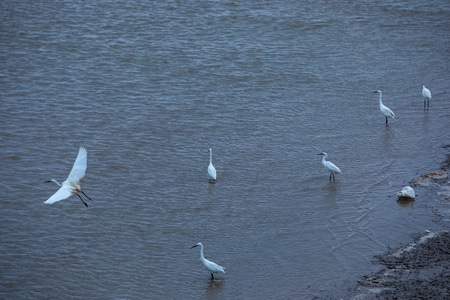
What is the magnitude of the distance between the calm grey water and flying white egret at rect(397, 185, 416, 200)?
0.18 metres

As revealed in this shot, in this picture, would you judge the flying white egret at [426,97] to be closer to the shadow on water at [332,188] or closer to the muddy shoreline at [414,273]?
the shadow on water at [332,188]

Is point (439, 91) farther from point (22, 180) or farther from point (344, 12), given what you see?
point (22, 180)

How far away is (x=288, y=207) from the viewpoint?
45.3 feet

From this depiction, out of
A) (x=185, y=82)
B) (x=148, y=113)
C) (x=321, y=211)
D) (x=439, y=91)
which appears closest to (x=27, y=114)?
(x=148, y=113)

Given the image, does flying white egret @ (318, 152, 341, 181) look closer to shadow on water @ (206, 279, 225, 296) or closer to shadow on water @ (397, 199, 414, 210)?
shadow on water @ (397, 199, 414, 210)

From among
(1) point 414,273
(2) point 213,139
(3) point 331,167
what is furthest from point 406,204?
(2) point 213,139

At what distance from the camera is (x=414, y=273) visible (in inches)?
427

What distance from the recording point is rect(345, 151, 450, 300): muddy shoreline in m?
10.3

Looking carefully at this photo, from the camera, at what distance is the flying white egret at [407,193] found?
13.5 m

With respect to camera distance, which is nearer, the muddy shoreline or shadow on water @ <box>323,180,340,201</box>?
the muddy shoreline

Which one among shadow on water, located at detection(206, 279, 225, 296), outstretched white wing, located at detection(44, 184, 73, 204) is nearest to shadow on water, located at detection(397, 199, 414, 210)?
shadow on water, located at detection(206, 279, 225, 296)

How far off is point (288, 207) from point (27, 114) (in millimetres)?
7509

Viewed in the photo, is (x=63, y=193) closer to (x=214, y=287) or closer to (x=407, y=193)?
(x=214, y=287)

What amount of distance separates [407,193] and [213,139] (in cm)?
505
